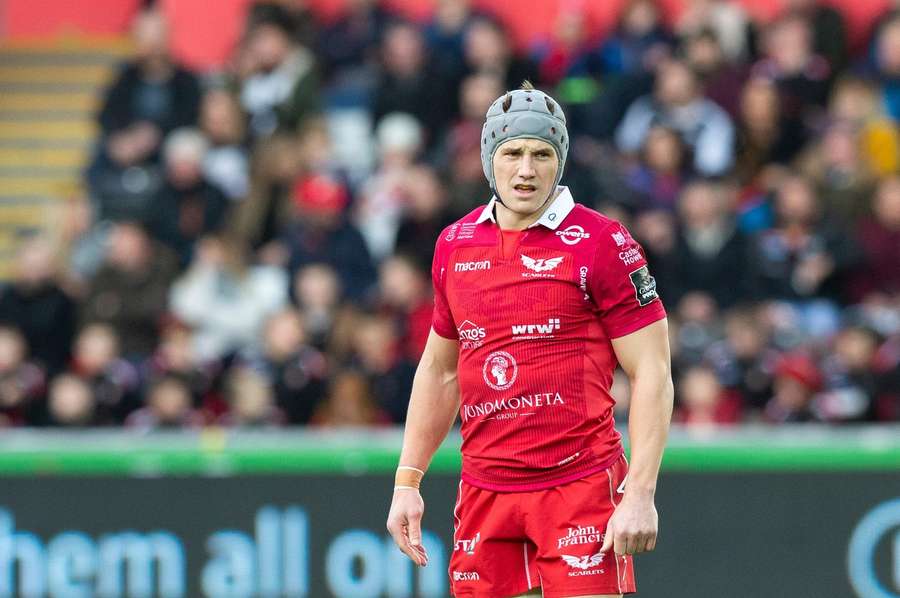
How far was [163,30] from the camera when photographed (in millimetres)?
14234

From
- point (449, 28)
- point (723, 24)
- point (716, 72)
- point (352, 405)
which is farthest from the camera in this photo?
point (449, 28)

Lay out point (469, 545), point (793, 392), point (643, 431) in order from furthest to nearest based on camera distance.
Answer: point (793, 392) → point (469, 545) → point (643, 431)

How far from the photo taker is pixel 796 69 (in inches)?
482

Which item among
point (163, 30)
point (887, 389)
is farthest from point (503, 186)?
point (163, 30)

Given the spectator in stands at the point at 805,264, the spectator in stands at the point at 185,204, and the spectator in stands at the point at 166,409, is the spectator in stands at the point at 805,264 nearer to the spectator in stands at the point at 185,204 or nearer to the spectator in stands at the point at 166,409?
the spectator in stands at the point at 166,409

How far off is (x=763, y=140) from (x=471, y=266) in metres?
6.69

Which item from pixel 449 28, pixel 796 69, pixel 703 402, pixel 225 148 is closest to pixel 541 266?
pixel 703 402

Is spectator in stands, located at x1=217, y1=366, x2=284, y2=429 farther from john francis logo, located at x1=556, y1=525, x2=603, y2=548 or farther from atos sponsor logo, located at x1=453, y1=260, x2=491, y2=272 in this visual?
john francis logo, located at x1=556, y1=525, x2=603, y2=548

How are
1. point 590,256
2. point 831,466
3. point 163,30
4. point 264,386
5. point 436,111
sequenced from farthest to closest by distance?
point 163,30, point 436,111, point 264,386, point 831,466, point 590,256

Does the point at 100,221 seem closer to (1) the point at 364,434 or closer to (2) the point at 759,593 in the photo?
(1) the point at 364,434

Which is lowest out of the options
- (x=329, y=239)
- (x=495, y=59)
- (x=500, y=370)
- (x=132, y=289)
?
(x=500, y=370)

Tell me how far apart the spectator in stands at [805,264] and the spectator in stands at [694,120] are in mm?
868

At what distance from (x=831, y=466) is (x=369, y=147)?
16.6 ft

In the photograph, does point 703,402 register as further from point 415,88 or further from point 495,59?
point 415,88
